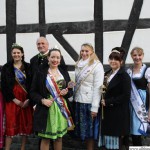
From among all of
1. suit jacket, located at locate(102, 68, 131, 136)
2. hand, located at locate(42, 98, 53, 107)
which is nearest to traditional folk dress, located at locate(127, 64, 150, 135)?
suit jacket, located at locate(102, 68, 131, 136)

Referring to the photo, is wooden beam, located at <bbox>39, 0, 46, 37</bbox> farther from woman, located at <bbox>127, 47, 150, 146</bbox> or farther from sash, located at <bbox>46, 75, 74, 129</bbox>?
woman, located at <bbox>127, 47, 150, 146</bbox>

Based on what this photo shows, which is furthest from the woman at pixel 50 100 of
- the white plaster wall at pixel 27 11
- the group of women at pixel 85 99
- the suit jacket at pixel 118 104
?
the white plaster wall at pixel 27 11

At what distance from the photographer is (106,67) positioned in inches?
200

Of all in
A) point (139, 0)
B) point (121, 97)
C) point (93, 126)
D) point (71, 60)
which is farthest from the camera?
point (71, 60)

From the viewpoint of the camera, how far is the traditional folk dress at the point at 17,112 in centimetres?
420

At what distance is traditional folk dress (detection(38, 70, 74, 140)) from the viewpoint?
378 centimetres

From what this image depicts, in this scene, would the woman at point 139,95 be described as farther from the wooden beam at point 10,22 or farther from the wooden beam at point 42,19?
the wooden beam at point 10,22

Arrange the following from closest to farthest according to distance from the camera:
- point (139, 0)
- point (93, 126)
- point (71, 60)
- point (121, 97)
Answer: point (121, 97)
point (93, 126)
point (139, 0)
point (71, 60)

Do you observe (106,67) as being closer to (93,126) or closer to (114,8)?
(114,8)

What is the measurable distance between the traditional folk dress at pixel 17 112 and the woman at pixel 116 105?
3.47 feet

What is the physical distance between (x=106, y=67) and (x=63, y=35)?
0.87 metres

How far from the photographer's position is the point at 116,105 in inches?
149

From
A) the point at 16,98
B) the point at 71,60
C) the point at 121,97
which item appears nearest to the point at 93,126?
the point at 121,97

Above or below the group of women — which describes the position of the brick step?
below
